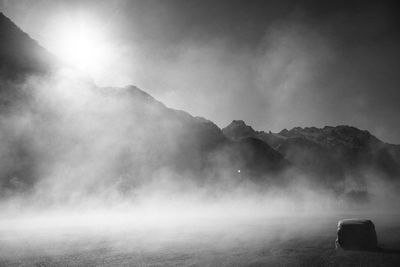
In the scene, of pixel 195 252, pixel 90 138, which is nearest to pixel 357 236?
pixel 195 252

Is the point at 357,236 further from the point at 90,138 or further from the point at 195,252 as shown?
the point at 90,138

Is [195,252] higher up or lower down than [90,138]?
lower down

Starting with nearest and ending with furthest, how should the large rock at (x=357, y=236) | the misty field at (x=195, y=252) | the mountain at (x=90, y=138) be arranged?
1. the misty field at (x=195, y=252)
2. the large rock at (x=357, y=236)
3. the mountain at (x=90, y=138)

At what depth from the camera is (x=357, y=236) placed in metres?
22.5

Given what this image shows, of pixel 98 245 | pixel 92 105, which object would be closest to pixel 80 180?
pixel 92 105

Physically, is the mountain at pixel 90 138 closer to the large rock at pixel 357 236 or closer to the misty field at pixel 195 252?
the misty field at pixel 195 252

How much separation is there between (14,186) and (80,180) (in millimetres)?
20798

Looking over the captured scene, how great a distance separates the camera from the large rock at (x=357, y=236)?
22.2 metres

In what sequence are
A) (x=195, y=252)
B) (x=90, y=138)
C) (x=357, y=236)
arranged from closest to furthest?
(x=357, y=236) → (x=195, y=252) → (x=90, y=138)

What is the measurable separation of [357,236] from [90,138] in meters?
110

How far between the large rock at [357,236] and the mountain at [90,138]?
257 ft

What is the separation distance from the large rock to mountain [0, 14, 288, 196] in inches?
3089

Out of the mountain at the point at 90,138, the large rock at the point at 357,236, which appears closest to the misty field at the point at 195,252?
the large rock at the point at 357,236

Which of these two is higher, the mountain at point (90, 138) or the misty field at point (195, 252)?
the mountain at point (90, 138)
